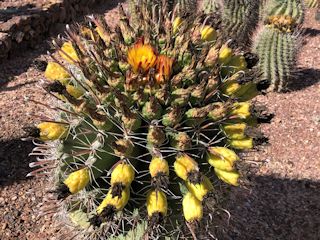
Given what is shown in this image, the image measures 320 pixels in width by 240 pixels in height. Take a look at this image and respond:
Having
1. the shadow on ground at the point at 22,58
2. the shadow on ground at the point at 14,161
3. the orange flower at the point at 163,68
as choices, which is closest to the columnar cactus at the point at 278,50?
the shadow on ground at the point at 22,58

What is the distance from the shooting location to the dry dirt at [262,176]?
3.86m

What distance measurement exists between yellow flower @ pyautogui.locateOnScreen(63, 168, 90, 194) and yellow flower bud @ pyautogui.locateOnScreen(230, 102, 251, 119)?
69cm

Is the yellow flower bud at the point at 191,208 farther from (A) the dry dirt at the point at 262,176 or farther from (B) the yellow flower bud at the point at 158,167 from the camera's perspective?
(A) the dry dirt at the point at 262,176

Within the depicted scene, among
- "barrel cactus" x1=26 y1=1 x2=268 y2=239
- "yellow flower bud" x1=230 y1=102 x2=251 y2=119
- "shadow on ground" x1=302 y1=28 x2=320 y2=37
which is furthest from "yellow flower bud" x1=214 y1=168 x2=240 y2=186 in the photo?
"shadow on ground" x1=302 y1=28 x2=320 y2=37

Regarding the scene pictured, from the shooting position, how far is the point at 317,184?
4566 mm

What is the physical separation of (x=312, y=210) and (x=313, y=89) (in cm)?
236

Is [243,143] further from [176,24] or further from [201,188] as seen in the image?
[176,24]

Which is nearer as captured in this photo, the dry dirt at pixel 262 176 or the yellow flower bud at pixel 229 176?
the yellow flower bud at pixel 229 176

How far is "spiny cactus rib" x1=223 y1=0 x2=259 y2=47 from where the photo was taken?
256 inches

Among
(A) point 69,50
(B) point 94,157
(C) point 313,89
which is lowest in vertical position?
(C) point 313,89

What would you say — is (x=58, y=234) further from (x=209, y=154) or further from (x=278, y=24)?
(x=278, y=24)

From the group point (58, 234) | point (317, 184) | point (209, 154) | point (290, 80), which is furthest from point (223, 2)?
point (209, 154)

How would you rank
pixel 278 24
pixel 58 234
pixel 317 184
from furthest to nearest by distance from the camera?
pixel 278 24 → pixel 317 184 → pixel 58 234

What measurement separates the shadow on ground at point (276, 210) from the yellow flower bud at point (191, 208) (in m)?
1.60
